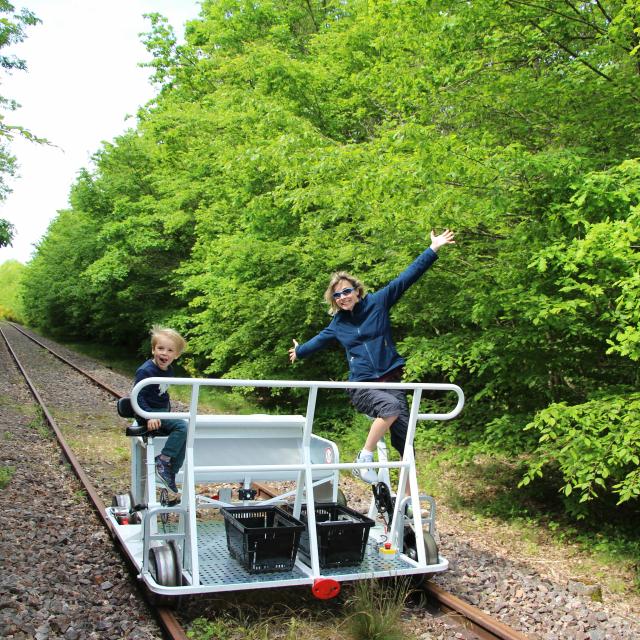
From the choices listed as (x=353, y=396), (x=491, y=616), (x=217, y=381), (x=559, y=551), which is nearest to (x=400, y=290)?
(x=353, y=396)

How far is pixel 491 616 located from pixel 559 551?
2504 mm

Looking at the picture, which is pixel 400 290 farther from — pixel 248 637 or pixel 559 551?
pixel 559 551

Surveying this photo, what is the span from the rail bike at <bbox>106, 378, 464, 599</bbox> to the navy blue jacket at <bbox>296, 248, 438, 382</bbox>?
414 mm

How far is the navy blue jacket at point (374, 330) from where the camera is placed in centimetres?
516

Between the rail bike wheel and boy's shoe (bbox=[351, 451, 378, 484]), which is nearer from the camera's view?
the rail bike wheel

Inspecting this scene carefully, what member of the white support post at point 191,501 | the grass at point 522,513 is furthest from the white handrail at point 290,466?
the grass at point 522,513

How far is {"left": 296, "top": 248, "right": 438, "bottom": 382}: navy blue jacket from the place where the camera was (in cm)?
516

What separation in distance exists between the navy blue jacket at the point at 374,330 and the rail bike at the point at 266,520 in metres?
0.41

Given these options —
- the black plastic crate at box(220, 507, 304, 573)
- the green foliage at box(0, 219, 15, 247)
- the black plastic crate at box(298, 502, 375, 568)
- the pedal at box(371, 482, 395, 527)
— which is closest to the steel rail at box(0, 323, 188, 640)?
the black plastic crate at box(220, 507, 304, 573)

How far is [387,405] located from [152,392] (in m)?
1.89

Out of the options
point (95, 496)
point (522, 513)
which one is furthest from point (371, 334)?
point (95, 496)

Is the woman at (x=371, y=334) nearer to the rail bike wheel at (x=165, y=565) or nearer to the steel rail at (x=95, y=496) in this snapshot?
the rail bike wheel at (x=165, y=565)

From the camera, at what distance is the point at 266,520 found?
16.6 feet

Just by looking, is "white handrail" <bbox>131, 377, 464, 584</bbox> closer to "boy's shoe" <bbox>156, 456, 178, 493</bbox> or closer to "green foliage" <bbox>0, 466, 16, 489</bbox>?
"boy's shoe" <bbox>156, 456, 178, 493</bbox>
